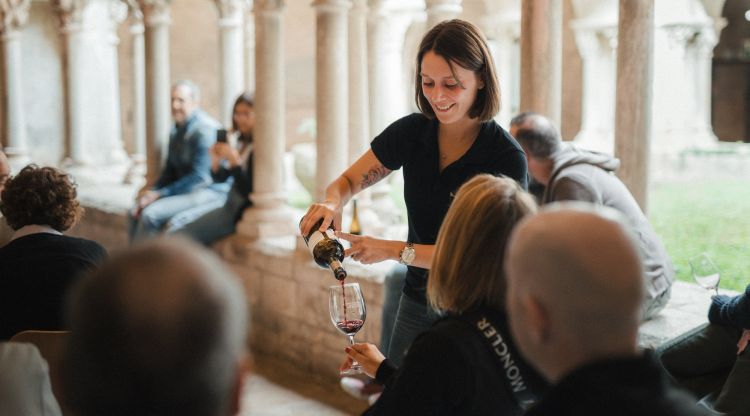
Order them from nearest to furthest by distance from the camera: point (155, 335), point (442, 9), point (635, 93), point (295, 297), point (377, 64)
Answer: point (155, 335) → point (635, 93) → point (442, 9) → point (295, 297) → point (377, 64)

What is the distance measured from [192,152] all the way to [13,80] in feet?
13.3

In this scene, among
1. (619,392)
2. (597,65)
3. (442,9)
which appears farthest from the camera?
(597,65)

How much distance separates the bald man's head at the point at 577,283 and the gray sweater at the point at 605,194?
212 cm

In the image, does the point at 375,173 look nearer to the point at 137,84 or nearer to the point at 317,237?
the point at 317,237

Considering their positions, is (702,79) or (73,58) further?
(702,79)

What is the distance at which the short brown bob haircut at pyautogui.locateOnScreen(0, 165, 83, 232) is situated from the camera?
8.31ft

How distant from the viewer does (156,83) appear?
649cm

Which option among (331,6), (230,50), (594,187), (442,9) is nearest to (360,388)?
(594,187)

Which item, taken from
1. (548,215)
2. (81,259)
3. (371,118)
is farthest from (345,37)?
(548,215)

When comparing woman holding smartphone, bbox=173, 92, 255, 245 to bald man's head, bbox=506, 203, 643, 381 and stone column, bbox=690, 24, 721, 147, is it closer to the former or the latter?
bald man's head, bbox=506, 203, 643, 381

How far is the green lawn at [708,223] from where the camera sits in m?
5.69

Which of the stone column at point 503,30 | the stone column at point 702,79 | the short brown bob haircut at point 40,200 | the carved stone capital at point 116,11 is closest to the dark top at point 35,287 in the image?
the short brown bob haircut at point 40,200

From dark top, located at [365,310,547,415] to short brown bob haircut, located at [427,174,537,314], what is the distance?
2.1 inches

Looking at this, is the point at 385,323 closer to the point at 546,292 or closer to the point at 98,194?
the point at 546,292
